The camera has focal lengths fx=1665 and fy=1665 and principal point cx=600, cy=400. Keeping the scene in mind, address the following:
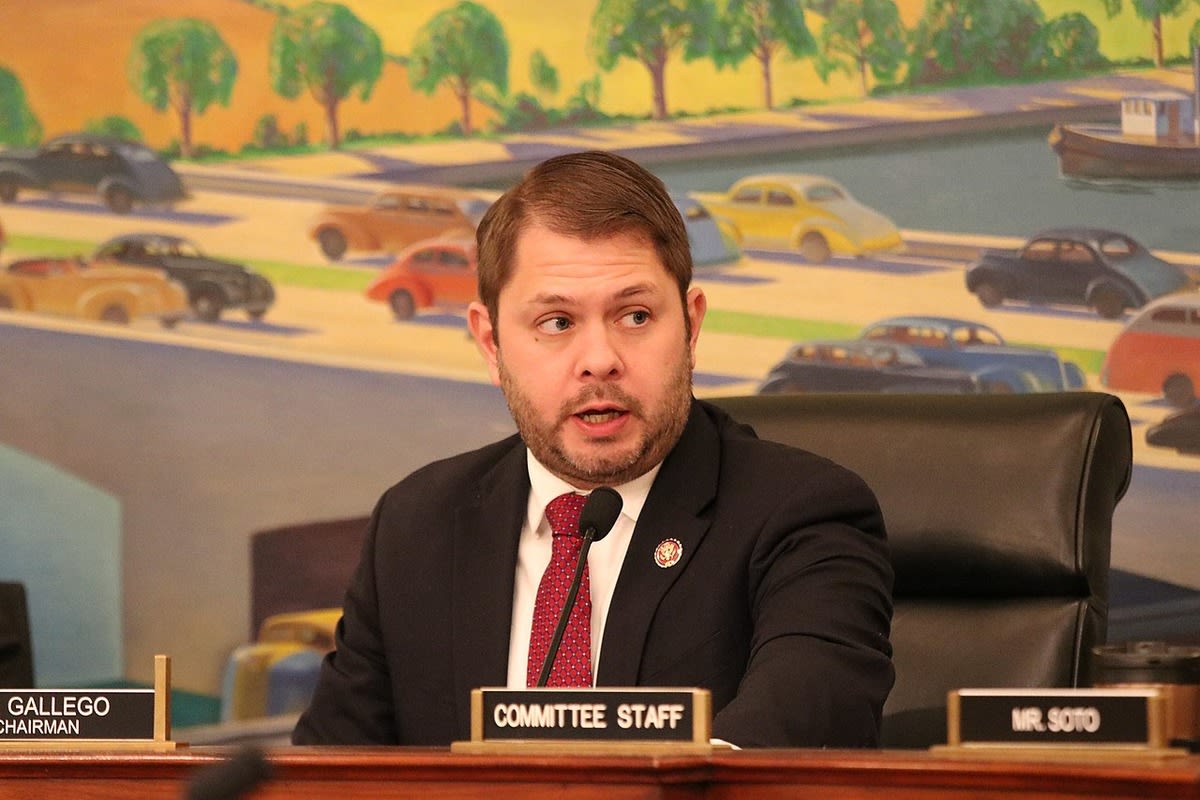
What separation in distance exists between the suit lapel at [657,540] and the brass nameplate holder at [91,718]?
0.61 metres

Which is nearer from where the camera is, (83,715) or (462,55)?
(83,715)

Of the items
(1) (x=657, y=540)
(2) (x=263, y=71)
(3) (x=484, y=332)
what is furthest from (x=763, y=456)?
(2) (x=263, y=71)

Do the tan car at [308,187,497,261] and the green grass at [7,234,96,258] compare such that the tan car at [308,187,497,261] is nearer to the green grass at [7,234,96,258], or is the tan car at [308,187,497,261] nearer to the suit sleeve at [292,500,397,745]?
the green grass at [7,234,96,258]

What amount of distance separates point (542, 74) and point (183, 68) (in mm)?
815

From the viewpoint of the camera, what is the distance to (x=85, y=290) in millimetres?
3598

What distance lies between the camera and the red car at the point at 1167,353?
9.69 feet

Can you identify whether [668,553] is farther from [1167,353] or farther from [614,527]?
[1167,353]

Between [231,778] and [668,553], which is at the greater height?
[231,778]

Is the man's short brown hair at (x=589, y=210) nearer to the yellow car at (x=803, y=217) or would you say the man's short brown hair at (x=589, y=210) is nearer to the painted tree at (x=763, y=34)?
the yellow car at (x=803, y=217)

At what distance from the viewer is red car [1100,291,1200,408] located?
2953 mm

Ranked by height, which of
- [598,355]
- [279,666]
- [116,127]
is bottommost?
[279,666]

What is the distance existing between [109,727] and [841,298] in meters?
2.07

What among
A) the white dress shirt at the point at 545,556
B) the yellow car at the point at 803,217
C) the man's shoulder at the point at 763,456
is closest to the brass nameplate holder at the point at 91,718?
the white dress shirt at the point at 545,556

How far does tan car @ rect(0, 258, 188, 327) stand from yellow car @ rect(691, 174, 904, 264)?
1188 mm
